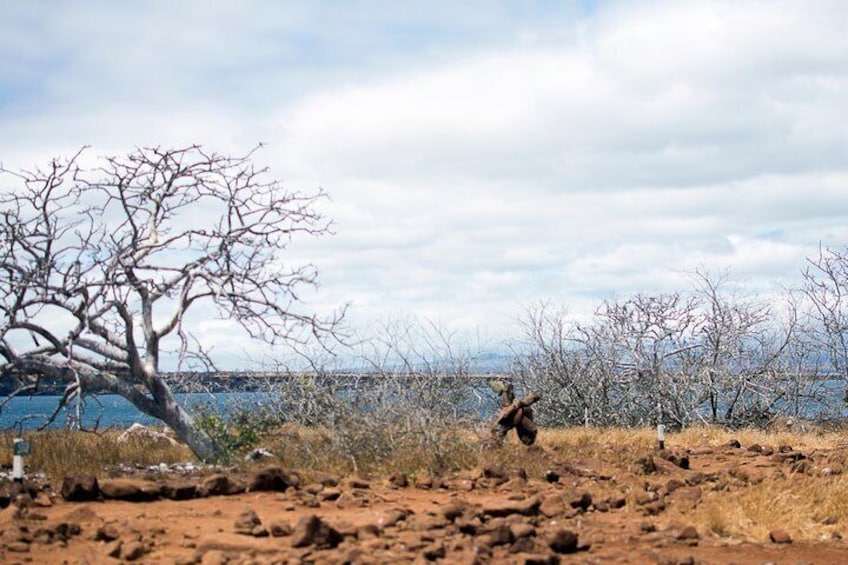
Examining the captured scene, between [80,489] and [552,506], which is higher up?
[80,489]

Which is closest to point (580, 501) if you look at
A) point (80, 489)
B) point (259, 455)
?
point (80, 489)

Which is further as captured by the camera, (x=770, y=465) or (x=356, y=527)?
(x=770, y=465)

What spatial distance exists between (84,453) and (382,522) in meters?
6.38

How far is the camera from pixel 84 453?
13.1m

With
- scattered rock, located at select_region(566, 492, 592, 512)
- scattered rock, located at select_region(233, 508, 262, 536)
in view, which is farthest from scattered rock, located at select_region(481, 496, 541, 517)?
scattered rock, located at select_region(233, 508, 262, 536)

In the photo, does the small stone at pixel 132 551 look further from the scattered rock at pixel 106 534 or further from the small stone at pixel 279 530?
the small stone at pixel 279 530

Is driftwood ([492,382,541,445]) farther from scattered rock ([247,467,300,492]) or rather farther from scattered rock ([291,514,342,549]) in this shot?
scattered rock ([291,514,342,549])

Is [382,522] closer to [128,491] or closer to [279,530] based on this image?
[279,530]

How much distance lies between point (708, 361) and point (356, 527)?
1423 centimetres

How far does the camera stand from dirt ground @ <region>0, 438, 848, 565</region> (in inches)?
293

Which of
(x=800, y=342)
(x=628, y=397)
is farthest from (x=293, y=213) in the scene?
(x=800, y=342)

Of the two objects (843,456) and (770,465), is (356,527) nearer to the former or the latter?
(770,465)

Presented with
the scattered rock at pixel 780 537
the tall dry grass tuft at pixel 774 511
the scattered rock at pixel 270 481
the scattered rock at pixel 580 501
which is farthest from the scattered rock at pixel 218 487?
the scattered rock at pixel 780 537

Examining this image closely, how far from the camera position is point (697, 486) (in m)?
10.8
